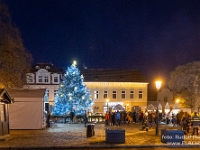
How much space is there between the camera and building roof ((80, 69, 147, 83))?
68.4 m

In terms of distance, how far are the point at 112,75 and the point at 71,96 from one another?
19105 mm

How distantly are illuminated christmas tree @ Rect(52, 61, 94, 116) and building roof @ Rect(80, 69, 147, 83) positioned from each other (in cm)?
1593

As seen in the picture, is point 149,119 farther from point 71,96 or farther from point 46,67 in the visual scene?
point 46,67

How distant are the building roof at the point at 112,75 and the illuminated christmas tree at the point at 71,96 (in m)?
15.9

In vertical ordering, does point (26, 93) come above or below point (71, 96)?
above

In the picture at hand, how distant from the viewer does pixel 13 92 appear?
30828 millimetres

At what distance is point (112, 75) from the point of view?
227 ft

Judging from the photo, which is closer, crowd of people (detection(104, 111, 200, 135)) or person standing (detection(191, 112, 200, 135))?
person standing (detection(191, 112, 200, 135))

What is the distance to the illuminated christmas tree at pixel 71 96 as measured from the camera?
2010 inches

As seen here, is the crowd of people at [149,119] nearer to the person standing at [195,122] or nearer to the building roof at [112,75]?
the person standing at [195,122]

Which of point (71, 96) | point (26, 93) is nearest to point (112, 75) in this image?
point (71, 96)

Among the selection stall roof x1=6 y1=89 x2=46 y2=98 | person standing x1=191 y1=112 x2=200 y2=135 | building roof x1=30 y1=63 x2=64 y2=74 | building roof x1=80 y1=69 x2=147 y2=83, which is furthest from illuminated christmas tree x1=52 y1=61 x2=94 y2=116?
person standing x1=191 y1=112 x2=200 y2=135

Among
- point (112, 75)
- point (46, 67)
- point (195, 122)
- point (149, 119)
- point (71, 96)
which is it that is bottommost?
point (149, 119)

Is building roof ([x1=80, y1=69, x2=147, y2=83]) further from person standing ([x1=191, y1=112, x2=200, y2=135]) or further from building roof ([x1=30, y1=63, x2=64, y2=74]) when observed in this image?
person standing ([x1=191, y1=112, x2=200, y2=135])
